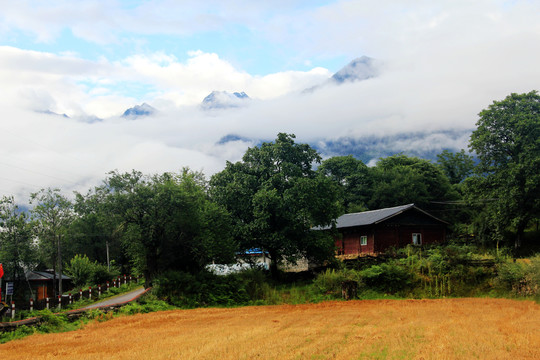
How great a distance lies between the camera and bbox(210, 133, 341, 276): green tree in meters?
32.6

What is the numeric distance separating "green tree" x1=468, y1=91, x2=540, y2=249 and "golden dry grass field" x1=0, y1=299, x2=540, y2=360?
21063mm

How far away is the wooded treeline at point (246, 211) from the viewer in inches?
1182

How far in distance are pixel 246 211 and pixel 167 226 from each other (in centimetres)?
605

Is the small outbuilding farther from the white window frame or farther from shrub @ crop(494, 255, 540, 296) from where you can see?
shrub @ crop(494, 255, 540, 296)

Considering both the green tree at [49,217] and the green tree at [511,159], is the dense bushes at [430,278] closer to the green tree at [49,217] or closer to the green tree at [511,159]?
the green tree at [511,159]

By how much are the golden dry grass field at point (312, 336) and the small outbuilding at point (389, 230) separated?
20.5 meters

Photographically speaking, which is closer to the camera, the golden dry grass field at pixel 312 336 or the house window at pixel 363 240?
the golden dry grass field at pixel 312 336

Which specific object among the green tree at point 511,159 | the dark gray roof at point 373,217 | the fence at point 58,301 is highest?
the green tree at point 511,159

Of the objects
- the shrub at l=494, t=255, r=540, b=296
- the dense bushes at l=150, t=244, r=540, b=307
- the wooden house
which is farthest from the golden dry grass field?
the wooden house

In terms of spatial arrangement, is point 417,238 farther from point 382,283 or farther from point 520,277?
point 520,277

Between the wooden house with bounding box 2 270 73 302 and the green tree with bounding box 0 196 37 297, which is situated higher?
the green tree with bounding box 0 196 37 297

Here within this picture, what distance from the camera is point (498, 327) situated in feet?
51.6

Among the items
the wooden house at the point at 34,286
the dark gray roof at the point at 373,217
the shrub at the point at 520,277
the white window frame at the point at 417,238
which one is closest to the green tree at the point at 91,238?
the wooden house at the point at 34,286

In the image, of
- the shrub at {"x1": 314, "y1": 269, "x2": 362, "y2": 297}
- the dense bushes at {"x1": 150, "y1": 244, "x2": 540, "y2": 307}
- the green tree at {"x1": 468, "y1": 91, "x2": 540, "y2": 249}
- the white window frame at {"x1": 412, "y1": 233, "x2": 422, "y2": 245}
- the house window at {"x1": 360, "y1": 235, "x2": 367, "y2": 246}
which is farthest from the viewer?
the white window frame at {"x1": 412, "y1": 233, "x2": 422, "y2": 245}
